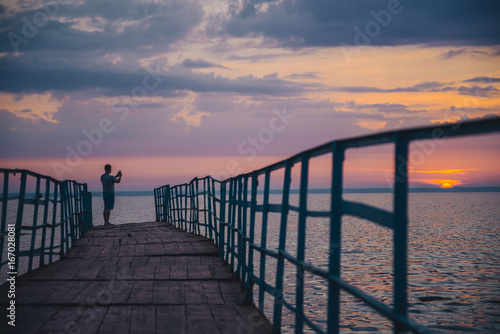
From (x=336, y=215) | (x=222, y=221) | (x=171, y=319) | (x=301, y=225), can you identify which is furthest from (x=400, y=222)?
(x=222, y=221)

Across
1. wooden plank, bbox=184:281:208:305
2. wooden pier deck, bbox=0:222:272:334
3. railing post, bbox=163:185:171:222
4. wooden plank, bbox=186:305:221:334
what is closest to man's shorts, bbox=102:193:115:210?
railing post, bbox=163:185:171:222

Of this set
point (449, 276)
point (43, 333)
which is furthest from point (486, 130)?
point (449, 276)

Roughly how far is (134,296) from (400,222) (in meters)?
4.15

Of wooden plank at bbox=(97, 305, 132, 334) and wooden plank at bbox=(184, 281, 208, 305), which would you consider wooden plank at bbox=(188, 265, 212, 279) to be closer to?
wooden plank at bbox=(184, 281, 208, 305)

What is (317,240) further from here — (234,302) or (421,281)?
(234,302)

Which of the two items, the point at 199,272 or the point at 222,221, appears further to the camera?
the point at 222,221

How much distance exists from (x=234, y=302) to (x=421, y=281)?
12864mm

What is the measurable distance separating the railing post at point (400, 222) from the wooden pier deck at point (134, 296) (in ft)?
8.03

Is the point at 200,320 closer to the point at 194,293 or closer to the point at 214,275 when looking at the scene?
the point at 194,293

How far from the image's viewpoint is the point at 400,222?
2.11 metres

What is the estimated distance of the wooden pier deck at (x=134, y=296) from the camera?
4.49m

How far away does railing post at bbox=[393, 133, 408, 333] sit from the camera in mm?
2115

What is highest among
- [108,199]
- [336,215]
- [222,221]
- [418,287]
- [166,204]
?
[336,215]

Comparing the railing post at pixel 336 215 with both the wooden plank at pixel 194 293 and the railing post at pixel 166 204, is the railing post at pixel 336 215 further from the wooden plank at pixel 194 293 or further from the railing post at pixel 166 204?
the railing post at pixel 166 204
